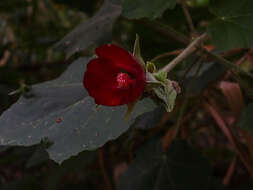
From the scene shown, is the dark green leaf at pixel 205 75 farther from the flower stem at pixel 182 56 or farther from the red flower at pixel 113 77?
the red flower at pixel 113 77

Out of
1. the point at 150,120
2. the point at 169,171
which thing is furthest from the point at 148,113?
the point at 169,171

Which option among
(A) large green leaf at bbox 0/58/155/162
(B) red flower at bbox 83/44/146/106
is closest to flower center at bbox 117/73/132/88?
(B) red flower at bbox 83/44/146/106

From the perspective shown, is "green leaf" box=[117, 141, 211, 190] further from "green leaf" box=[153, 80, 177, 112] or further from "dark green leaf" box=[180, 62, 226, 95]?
"green leaf" box=[153, 80, 177, 112]

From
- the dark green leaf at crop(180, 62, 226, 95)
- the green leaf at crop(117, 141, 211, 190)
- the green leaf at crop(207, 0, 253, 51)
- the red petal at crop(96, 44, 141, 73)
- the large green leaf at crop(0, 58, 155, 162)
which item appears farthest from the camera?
the dark green leaf at crop(180, 62, 226, 95)

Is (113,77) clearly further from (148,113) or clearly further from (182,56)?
(148,113)

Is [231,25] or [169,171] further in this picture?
[169,171]
